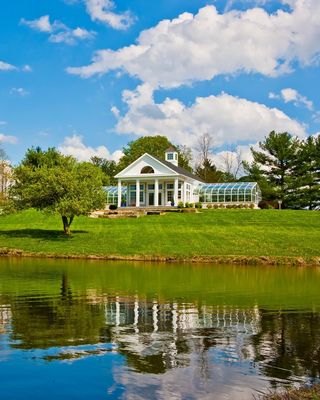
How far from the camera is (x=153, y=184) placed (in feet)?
235

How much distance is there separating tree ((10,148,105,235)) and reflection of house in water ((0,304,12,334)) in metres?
27.6

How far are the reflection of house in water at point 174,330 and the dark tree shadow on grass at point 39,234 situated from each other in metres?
28.8

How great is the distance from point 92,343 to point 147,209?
5386 centimetres

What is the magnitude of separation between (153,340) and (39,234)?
37.5 m

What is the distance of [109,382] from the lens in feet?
27.0

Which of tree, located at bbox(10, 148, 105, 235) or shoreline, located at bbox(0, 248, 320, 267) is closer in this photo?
shoreline, located at bbox(0, 248, 320, 267)

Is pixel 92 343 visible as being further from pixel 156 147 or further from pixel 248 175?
pixel 156 147

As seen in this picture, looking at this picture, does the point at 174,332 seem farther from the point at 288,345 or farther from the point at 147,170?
the point at 147,170

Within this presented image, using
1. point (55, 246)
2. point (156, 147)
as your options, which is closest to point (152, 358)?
point (55, 246)

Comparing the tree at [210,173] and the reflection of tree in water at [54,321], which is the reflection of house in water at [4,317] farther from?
the tree at [210,173]

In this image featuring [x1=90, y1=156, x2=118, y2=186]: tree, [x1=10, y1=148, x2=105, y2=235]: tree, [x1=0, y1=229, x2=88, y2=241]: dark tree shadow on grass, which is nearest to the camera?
[x1=10, y1=148, x2=105, y2=235]: tree

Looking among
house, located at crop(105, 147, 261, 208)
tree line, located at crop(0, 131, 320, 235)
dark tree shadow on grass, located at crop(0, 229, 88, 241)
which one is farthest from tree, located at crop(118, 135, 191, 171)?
dark tree shadow on grass, located at crop(0, 229, 88, 241)

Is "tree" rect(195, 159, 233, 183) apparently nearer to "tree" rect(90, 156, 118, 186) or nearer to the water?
"tree" rect(90, 156, 118, 186)

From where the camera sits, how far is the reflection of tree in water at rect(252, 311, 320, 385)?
29.2 feet
